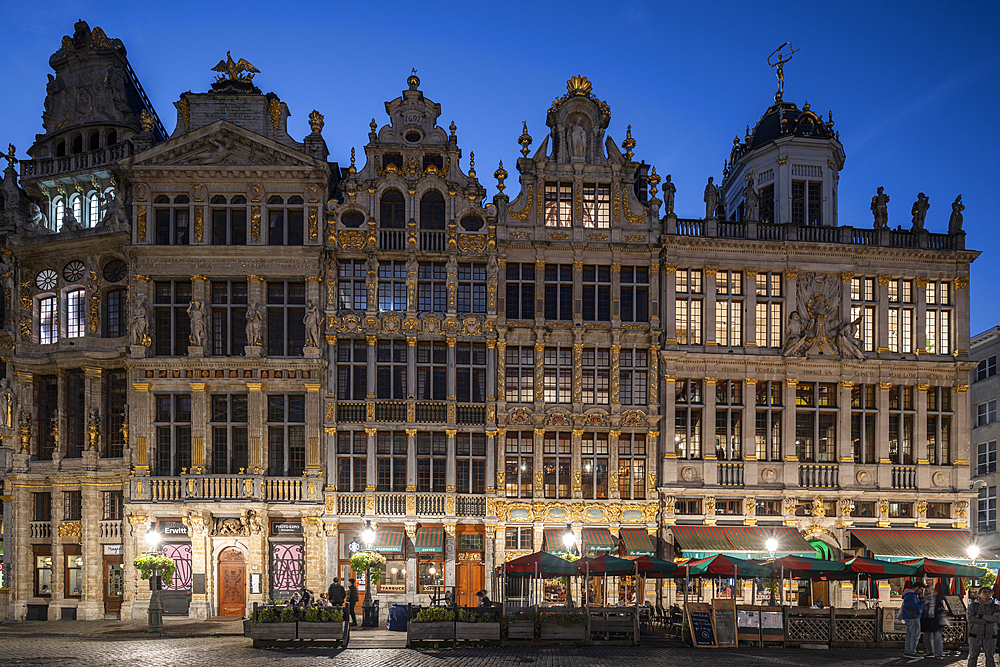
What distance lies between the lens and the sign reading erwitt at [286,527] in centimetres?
3878

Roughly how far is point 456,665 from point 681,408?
63.2 ft

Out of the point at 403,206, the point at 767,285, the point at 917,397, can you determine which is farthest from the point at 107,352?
the point at 917,397

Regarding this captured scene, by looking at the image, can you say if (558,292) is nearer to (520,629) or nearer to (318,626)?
(520,629)

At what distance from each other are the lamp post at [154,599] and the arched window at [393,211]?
15.8 m

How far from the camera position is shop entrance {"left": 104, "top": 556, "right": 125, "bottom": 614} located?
38.8m

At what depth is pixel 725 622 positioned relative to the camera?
29453mm

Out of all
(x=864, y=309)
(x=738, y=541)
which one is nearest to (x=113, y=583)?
(x=738, y=541)

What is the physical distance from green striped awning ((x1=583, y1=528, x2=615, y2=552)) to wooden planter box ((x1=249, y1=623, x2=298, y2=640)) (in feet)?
48.5

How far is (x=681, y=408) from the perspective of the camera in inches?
1612

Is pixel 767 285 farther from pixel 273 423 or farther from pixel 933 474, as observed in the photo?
pixel 273 423

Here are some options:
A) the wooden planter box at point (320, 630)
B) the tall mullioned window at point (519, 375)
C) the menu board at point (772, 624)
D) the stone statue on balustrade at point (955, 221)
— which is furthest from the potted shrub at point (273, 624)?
Answer: the stone statue on balustrade at point (955, 221)

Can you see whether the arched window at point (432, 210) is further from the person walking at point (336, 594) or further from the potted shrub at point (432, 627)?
the potted shrub at point (432, 627)

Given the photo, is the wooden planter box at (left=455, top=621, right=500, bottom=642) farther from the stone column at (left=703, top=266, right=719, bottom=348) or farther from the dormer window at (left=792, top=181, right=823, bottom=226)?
the dormer window at (left=792, top=181, right=823, bottom=226)

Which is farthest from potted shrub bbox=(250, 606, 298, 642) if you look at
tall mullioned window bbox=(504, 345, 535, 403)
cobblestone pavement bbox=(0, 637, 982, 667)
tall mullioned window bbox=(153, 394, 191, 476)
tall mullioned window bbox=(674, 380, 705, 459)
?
tall mullioned window bbox=(674, 380, 705, 459)
